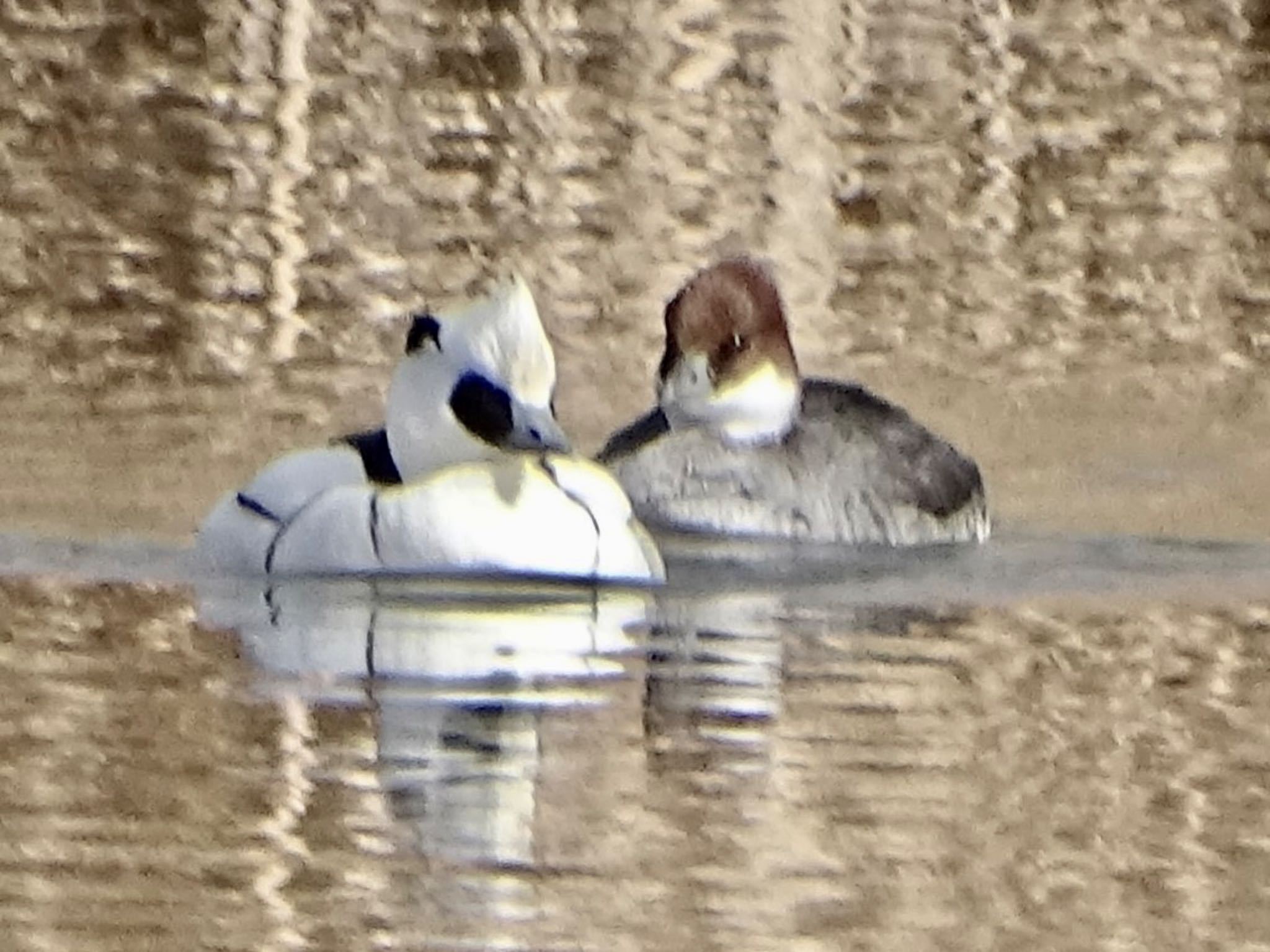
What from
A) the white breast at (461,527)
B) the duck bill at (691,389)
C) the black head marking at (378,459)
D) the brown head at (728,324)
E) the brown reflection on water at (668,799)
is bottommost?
the brown reflection on water at (668,799)

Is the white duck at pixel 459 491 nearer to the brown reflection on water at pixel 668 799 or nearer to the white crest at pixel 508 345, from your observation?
the white crest at pixel 508 345

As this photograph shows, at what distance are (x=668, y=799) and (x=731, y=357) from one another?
9.49 feet

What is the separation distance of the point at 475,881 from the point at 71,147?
6.44 m

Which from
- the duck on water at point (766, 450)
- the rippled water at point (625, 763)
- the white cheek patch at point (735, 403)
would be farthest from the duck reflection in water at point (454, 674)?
the white cheek patch at point (735, 403)

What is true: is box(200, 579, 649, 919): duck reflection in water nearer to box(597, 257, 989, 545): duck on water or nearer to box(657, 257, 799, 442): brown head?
box(597, 257, 989, 545): duck on water

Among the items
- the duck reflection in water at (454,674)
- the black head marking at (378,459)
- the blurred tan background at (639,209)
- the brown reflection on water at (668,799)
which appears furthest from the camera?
the blurred tan background at (639,209)

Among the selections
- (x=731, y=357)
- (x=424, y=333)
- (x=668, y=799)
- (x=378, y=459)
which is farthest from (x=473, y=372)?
(x=668, y=799)

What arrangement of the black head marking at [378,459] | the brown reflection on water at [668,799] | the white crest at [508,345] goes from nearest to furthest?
the brown reflection on water at [668,799]
the white crest at [508,345]
the black head marking at [378,459]

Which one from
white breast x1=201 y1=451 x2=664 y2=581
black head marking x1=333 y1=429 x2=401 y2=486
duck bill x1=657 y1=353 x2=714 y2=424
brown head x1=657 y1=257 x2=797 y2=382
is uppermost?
brown head x1=657 y1=257 x2=797 y2=382

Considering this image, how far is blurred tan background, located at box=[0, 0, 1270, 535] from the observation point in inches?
333

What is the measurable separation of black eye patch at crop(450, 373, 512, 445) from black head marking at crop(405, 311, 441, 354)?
0.35 ft

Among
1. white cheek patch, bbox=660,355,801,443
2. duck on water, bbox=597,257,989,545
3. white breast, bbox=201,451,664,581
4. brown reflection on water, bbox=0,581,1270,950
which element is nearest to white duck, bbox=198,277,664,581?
white breast, bbox=201,451,664,581

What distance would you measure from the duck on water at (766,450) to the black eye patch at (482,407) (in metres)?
1.15

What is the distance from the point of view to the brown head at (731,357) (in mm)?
7543
